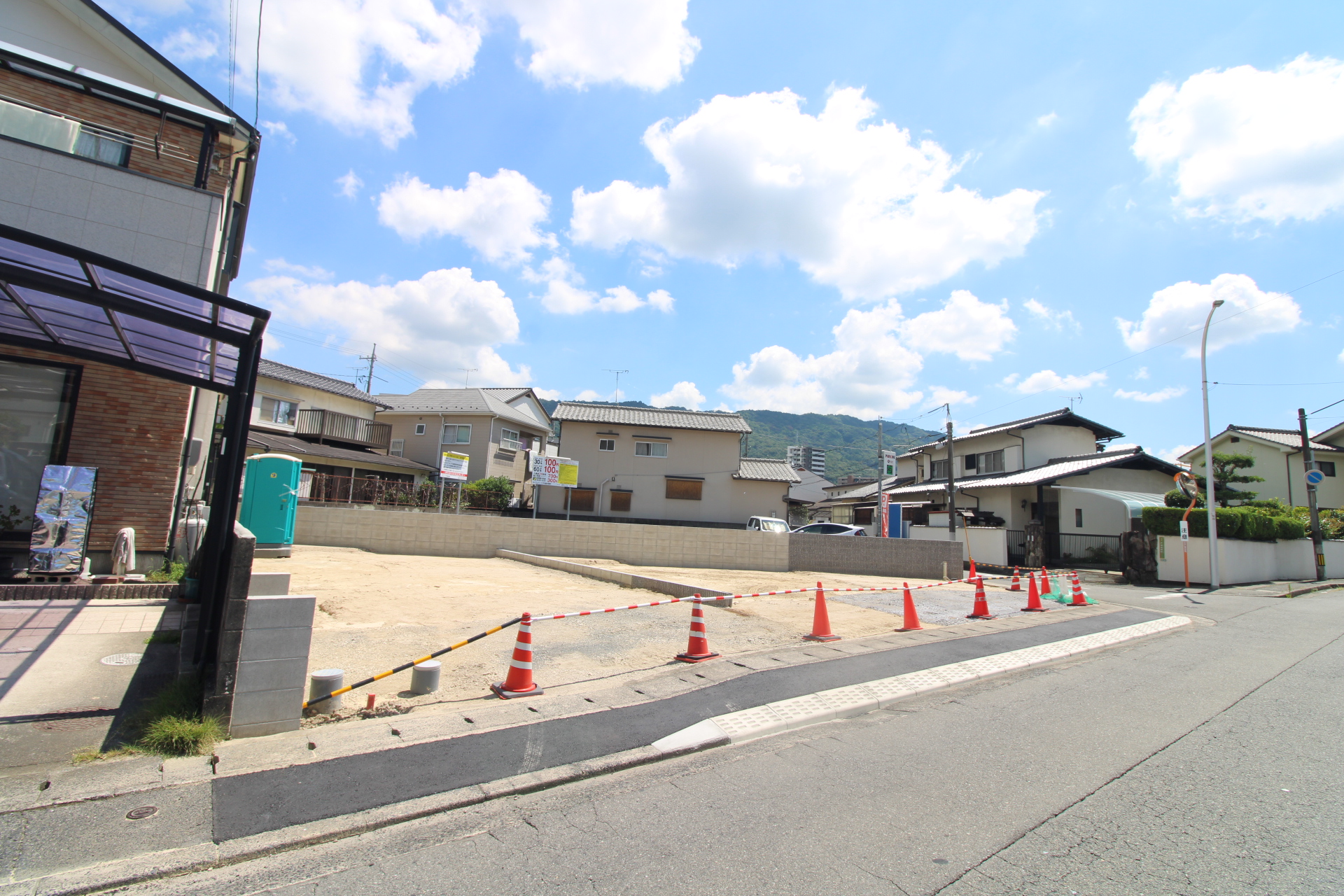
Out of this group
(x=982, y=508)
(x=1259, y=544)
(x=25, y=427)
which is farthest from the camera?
(x=982, y=508)

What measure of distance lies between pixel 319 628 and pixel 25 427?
5.34 meters

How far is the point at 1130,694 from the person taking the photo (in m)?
6.67

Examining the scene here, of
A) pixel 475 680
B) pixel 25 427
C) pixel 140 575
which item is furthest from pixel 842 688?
pixel 25 427

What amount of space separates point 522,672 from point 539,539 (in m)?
14.0

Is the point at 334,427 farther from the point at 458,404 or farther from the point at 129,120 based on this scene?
the point at 129,120

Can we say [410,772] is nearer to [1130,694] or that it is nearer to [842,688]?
[842,688]

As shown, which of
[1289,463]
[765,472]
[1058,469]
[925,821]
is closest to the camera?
[925,821]

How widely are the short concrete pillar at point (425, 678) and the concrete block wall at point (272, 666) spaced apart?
1205 mm

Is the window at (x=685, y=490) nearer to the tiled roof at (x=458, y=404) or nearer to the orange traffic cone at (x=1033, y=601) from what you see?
the tiled roof at (x=458, y=404)

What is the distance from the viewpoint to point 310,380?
1276 inches

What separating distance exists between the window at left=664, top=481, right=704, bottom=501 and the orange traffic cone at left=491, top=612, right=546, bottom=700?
28.0 meters

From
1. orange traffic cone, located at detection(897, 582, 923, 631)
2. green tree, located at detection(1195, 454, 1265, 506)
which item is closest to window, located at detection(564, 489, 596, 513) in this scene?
orange traffic cone, located at detection(897, 582, 923, 631)

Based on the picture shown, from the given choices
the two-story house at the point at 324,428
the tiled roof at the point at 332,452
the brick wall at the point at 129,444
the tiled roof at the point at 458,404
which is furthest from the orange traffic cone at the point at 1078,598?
the tiled roof at the point at 458,404

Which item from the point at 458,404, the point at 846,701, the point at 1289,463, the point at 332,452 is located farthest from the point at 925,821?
the point at 1289,463
